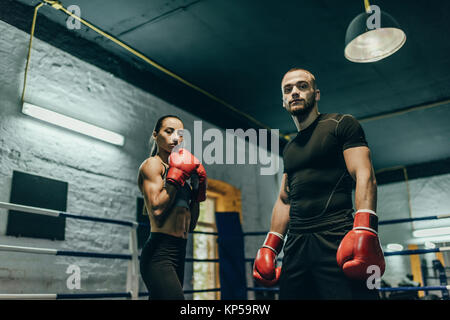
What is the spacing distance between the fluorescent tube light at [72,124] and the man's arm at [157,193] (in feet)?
7.15

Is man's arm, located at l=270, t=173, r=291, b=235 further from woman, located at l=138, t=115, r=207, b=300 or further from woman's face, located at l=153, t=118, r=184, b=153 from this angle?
woman's face, located at l=153, t=118, r=184, b=153

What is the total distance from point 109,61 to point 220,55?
135 cm

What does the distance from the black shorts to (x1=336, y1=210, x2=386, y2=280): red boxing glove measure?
0.28ft

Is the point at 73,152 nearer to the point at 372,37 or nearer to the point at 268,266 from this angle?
the point at 268,266

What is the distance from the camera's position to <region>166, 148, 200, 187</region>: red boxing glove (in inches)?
77.6

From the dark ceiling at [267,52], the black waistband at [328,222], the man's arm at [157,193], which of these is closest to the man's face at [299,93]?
the black waistband at [328,222]

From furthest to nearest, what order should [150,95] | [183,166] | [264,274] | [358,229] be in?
[150,95] < [183,166] < [264,274] < [358,229]

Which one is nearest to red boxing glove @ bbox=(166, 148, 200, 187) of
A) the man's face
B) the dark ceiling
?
the man's face

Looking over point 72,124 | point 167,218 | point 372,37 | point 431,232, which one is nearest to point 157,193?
point 167,218

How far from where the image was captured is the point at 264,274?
5.65ft

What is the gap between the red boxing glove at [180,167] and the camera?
1.97m

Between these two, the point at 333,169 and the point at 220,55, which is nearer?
the point at 333,169
